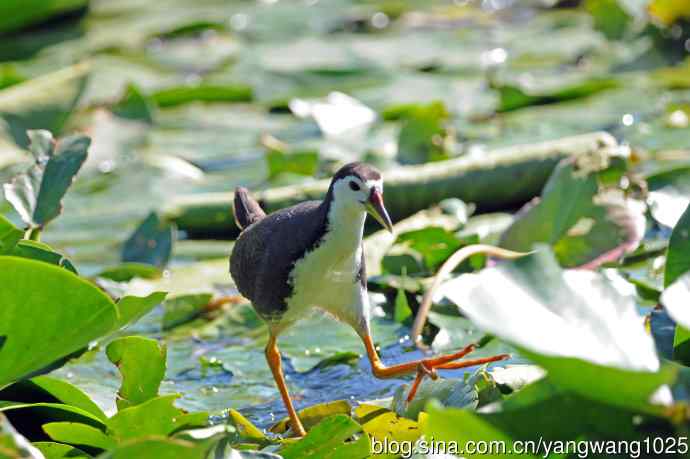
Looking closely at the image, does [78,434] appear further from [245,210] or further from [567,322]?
[245,210]

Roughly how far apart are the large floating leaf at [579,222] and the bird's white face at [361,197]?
73 centimetres

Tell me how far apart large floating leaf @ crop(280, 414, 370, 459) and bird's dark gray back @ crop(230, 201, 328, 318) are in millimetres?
546

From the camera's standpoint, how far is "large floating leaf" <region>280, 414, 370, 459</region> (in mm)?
1896

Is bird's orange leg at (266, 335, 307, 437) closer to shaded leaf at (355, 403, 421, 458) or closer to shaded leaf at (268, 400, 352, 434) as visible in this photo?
shaded leaf at (268, 400, 352, 434)

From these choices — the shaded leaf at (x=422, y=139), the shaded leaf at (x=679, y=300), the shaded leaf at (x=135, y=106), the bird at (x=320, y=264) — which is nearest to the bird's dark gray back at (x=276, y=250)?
the bird at (x=320, y=264)

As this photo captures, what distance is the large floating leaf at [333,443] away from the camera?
74.6 inches

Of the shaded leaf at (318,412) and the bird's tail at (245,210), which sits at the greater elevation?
the bird's tail at (245,210)

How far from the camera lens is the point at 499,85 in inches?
180

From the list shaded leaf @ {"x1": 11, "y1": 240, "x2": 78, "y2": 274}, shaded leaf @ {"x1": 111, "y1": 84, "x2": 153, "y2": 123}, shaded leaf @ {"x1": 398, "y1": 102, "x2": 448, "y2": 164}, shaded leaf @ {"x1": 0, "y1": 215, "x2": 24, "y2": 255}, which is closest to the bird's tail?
shaded leaf @ {"x1": 11, "y1": 240, "x2": 78, "y2": 274}

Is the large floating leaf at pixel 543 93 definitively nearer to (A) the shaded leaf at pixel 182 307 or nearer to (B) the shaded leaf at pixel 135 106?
(B) the shaded leaf at pixel 135 106

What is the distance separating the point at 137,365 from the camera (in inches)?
82.7

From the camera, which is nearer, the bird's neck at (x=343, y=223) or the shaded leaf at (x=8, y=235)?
the shaded leaf at (x=8, y=235)

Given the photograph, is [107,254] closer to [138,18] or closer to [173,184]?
[173,184]

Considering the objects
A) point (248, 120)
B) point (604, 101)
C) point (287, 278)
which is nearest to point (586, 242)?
point (287, 278)
